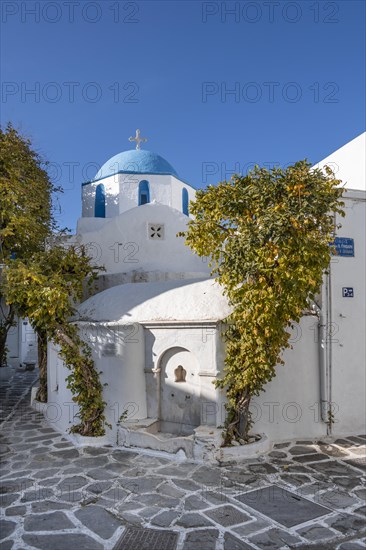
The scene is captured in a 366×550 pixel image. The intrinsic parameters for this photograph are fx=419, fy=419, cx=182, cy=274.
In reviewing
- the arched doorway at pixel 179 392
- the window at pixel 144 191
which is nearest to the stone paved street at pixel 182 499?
the arched doorway at pixel 179 392

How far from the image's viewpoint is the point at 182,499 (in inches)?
256

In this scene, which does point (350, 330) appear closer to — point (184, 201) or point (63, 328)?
point (63, 328)

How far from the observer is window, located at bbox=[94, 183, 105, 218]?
18.6m

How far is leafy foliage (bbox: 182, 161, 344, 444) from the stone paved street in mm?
1381

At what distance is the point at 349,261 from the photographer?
9898 mm

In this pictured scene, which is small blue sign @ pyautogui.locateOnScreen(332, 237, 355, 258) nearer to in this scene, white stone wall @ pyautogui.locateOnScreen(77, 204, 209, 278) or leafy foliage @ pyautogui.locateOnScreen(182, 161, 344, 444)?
leafy foliage @ pyautogui.locateOnScreen(182, 161, 344, 444)

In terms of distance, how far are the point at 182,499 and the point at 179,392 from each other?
2.86m

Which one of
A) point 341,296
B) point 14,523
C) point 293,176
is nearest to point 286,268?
point 293,176

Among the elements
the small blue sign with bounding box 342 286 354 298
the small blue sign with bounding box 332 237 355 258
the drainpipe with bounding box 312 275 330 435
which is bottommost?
the drainpipe with bounding box 312 275 330 435

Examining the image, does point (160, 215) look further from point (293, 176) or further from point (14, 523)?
point (14, 523)

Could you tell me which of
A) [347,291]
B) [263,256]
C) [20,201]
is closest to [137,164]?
[20,201]

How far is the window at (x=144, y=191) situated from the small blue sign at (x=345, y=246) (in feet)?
34.3

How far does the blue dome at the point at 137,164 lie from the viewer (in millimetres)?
18844

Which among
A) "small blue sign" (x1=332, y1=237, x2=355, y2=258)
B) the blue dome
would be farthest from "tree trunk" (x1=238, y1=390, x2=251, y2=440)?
the blue dome
